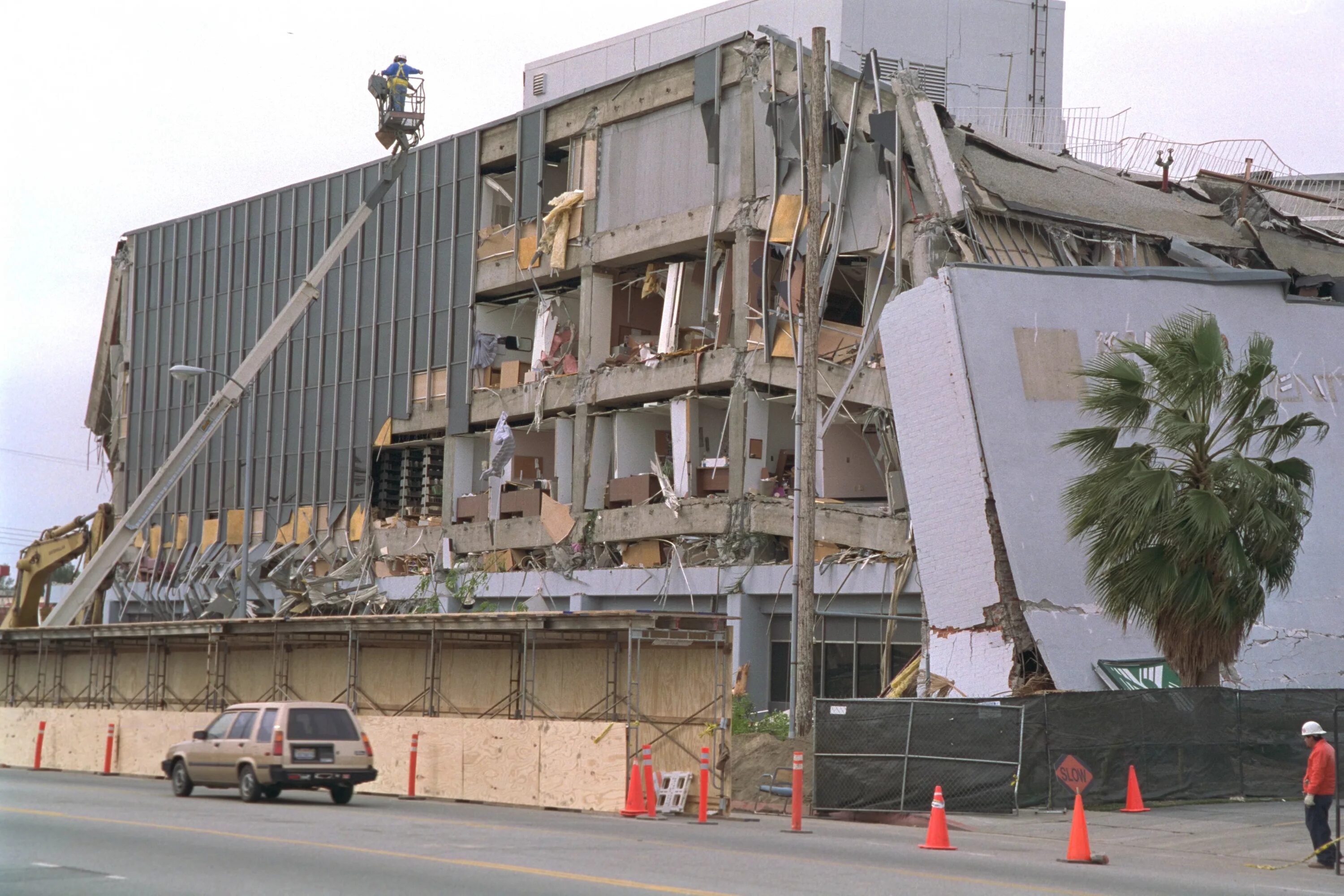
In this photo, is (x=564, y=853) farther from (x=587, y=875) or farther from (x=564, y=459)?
(x=564, y=459)

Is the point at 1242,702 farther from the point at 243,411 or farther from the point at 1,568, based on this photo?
the point at 1,568

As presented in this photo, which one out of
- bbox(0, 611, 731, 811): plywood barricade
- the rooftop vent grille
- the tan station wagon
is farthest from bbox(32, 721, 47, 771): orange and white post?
the rooftop vent grille

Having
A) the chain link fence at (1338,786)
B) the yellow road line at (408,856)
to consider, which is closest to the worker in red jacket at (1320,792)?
the chain link fence at (1338,786)

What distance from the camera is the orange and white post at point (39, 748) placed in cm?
3234

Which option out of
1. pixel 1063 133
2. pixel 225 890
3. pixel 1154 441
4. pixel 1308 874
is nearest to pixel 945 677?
pixel 1154 441

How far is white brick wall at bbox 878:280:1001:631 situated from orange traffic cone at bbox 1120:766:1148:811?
5.35 meters

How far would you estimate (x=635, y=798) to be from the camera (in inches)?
849

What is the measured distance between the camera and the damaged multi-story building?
29.6 meters

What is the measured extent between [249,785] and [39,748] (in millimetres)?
12923

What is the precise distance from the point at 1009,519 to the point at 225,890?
1843cm

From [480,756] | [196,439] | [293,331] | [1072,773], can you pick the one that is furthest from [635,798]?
[293,331]

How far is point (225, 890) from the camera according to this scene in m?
12.0

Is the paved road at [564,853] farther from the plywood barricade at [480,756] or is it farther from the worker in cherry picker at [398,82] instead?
the worker in cherry picker at [398,82]

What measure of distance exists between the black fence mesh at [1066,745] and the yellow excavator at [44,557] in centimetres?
2469
